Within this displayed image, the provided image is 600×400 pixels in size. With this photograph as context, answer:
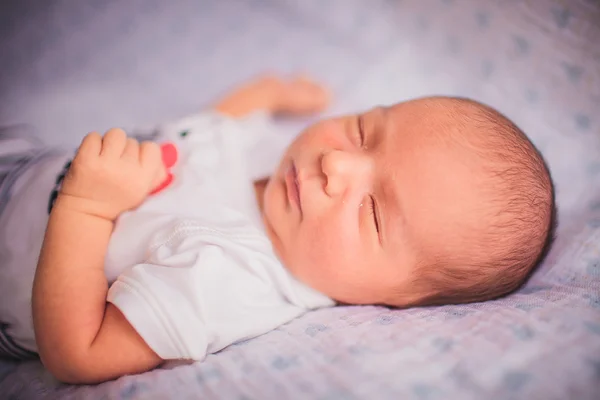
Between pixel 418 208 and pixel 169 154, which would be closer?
pixel 418 208

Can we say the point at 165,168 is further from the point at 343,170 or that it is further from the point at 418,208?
the point at 418,208

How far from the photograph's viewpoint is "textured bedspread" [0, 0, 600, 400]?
2.20 ft

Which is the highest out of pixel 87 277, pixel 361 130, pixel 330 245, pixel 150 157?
pixel 361 130

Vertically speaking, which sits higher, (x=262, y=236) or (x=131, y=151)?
(x=131, y=151)

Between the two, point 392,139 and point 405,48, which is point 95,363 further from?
point 405,48

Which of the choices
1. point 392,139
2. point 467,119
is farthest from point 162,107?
point 467,119

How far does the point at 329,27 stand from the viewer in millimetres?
1604

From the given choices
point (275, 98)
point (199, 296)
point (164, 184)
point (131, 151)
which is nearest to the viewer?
point (199, 296)

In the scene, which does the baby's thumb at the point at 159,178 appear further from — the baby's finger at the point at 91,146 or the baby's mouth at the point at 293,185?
the baby's mouth at the point at 293,185

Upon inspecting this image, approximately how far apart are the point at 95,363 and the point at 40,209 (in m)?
0.40

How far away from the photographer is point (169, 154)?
3.61 ft

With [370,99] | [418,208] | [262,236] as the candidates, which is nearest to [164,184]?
[262,236]

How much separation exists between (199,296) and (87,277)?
0.22 metres

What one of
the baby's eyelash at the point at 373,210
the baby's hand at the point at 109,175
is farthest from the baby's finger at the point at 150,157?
the baby's eyelash at the point at 373,210
